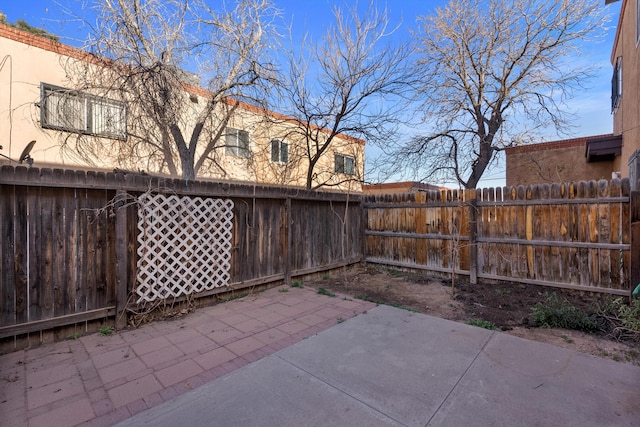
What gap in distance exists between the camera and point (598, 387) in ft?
7.64

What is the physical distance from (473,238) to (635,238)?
2.17 metres

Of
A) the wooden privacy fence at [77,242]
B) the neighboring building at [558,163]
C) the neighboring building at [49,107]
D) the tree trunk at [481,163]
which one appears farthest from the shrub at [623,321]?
the tree trunk at [481,163]

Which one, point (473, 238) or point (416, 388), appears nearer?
point (416, 388)

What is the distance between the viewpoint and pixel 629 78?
666 cm

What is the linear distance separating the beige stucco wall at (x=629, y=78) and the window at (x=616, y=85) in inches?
15.0

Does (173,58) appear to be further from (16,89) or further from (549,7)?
(549,7)

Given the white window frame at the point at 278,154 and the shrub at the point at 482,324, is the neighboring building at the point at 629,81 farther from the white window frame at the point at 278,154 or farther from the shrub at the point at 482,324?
the white window frame at the point at 278,154

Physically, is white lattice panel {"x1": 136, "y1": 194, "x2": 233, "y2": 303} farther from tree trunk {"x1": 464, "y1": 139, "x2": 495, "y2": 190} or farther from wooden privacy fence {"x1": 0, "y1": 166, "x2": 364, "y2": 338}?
tree trunk {"x1": 464, "y1": 139, "x2": 495, "y2": 190}

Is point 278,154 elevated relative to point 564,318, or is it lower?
elevated

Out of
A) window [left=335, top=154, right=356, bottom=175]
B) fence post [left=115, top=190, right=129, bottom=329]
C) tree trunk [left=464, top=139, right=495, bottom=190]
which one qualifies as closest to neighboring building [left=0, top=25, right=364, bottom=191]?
window [left=335, top=154, right=356, bottom=175]

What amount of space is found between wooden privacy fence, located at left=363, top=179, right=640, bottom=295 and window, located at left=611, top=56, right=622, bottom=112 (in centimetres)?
616

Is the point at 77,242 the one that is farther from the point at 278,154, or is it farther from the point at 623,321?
the point at 278,154

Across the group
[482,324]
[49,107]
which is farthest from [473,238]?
[49,107]

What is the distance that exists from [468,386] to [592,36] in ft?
36.8
